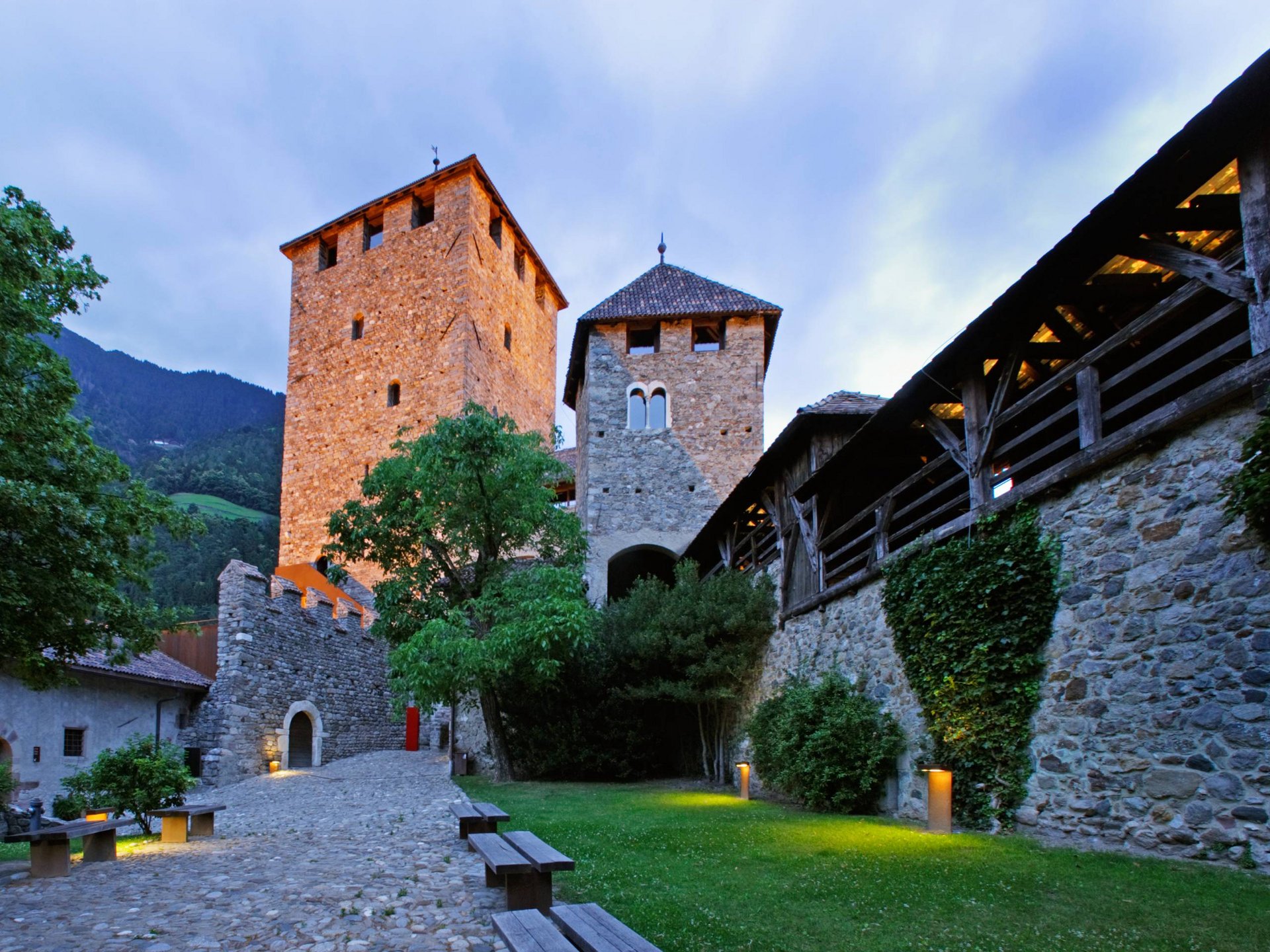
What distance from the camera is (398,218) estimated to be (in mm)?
29266

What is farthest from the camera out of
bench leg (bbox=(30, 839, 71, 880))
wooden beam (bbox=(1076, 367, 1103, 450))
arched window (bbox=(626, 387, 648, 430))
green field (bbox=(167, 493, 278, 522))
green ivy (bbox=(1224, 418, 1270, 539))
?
green field (bbox=(167, 493, 278, 522))

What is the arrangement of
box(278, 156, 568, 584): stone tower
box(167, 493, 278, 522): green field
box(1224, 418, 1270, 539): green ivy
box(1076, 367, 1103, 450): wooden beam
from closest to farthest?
box(1224, 418, 1270, 539): green ivy
box(1076, 367, 1103, 450): wooden beam
box(278, 156, 568, 584): stone tower
box(167, 493, 278, 522): green field

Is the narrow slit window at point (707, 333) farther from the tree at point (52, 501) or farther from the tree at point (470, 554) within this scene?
the tree at point (52, 501)

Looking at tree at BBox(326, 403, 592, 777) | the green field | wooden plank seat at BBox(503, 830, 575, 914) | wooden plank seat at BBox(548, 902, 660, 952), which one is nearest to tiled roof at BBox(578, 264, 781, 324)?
tree at BBox(326, 403, 592, 777)

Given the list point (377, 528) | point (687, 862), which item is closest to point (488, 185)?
point (377, 528)

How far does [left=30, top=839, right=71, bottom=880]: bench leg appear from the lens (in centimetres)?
625

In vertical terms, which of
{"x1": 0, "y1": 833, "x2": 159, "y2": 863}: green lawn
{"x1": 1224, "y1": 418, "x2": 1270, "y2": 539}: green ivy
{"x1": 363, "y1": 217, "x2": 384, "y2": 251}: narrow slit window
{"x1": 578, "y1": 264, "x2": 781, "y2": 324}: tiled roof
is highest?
{"x1": 363, "y1": 217, "x2": 384, "y2": 251}: narrow slit window

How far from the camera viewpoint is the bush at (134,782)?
27.2 feet

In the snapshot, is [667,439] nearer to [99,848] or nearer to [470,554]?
[470,554]

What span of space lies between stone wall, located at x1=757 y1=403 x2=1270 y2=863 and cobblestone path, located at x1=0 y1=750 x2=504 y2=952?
417 centimetres

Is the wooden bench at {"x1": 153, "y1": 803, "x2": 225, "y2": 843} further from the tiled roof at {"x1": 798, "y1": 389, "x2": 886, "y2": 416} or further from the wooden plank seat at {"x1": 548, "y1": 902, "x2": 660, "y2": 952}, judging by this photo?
the tiled roof at {"x1": 798, "y1": 389, "x2": 886, "y2": 416}

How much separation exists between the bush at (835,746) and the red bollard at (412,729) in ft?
53.1

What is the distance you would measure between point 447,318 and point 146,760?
20324mm

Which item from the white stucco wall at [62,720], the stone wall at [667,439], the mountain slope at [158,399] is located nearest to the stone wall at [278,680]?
the white stucco wall at [62,720]
